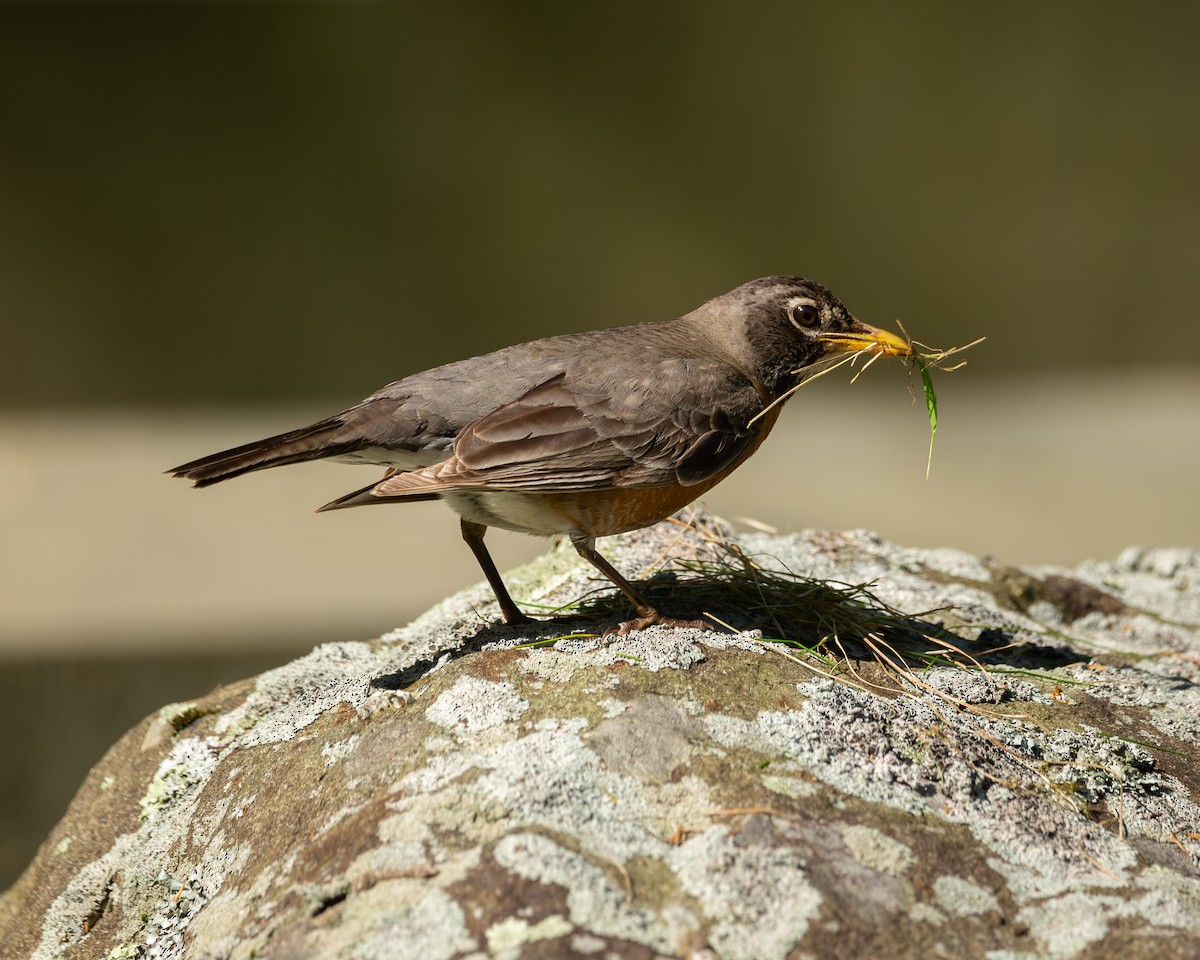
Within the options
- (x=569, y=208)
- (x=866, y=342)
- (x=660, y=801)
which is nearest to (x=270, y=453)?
(x=660, y=801)

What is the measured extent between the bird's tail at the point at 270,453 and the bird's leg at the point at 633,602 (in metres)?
0.79

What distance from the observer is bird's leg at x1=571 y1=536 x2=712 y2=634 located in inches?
137

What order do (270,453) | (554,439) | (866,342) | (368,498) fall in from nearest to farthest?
(270,453), (368,498), (554,439), (866,342)

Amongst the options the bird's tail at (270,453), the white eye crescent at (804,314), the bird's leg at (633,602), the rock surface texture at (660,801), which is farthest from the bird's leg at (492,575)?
the white eye crescent at (804,314)

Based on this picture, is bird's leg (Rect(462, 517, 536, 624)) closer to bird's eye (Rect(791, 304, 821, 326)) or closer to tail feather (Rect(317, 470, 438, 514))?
tail feather (Rect(317, 470, 438, 514))

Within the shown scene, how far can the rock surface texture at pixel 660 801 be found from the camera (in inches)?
92.9

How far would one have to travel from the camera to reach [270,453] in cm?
360

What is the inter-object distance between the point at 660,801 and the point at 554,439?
1454 mm

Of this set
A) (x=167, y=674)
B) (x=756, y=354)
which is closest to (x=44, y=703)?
(x=167, y=674)

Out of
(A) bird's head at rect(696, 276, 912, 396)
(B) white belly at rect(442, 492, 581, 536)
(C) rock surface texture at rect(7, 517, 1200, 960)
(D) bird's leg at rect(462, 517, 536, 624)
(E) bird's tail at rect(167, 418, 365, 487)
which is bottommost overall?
(C) rock surface texture at rect(7, 517, 1200, 960)

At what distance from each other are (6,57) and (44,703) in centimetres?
457

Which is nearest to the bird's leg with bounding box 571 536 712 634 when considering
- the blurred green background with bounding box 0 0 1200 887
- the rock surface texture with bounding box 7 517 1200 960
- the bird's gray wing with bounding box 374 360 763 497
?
the rock surface texture with bounding box 7 517 1200 960

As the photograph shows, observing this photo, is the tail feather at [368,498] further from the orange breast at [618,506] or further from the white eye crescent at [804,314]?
the white eye crescent at [804,314]

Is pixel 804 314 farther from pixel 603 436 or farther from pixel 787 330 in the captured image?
pixel 603 436
